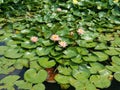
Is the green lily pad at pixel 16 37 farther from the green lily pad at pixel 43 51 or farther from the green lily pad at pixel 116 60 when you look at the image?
the green lily pad at pixel 116 60

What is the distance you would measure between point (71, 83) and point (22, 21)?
3.14 feet

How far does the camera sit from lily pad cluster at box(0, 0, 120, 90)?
1498mm

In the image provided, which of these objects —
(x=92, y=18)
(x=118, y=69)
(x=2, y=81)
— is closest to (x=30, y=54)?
(x=2, y=81)

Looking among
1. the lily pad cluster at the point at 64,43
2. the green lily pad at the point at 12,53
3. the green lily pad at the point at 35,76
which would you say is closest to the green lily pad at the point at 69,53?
the lily pad cluster at the point at 64,43

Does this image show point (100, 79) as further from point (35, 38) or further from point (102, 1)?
point (102, 1)

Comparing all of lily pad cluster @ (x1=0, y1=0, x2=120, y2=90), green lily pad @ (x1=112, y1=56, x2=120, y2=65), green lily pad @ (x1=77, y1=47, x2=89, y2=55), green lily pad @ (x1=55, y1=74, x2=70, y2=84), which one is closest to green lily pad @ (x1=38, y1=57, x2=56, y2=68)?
lily pad cluster @ (x1=0, y1=0, x2=120, y2=90)

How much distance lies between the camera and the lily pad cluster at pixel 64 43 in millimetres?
1498

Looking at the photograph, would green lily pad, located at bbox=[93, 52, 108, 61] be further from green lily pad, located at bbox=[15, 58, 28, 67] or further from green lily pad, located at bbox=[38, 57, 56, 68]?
green lily pad, located at bbox=[15, 58, 28, 67]

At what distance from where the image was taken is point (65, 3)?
2484 mm

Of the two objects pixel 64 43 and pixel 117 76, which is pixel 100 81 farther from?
pixel 64 43

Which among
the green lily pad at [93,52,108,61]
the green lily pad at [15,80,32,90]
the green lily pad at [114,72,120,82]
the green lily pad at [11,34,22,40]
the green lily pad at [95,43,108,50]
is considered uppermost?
the green lily pad at [11,34,22,40]

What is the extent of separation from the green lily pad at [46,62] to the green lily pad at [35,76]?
0.21 ft

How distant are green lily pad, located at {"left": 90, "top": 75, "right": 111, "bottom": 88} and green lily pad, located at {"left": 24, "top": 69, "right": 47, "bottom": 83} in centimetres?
30

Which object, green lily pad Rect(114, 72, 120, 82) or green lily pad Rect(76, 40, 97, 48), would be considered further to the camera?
green lily pad Rect(76, 40, 97, 48)
